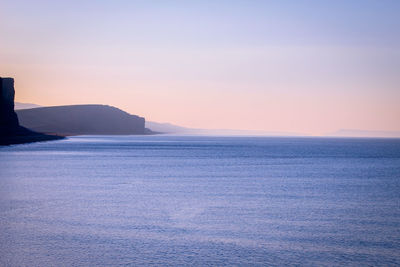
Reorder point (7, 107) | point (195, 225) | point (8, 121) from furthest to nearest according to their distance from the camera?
1. point (7, 107)
2. point (8, 121)
3. point (195, 225)

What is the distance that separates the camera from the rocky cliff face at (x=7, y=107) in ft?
393

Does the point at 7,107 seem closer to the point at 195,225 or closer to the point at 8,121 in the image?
the point at 8,121

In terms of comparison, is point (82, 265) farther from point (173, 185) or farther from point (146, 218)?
point (173, 185)

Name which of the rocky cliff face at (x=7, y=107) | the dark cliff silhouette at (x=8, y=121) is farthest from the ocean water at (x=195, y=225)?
the rocky cliff face at (x=7, y=107)

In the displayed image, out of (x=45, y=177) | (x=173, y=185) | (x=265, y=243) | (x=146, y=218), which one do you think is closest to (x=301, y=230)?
(x=265, y=243)

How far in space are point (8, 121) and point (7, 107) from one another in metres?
4.16

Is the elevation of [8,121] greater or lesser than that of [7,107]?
lesser

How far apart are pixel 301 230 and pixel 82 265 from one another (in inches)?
348

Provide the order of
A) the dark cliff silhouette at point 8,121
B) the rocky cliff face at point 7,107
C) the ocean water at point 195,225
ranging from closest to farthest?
the ocean water at point 195,225 < the dark cliff silhouette at point 8,121 < the rocky cliff face at point 7,107

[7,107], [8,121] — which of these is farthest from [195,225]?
[7,107]

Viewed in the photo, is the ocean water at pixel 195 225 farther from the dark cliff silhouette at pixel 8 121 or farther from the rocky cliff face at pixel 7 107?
the rocky cliff face at pixel 7 107

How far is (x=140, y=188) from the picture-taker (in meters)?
30.8

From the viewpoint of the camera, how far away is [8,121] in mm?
122812

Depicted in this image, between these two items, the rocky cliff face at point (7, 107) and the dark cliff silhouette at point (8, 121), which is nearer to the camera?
the dark cliff silhouette at point (8, 121)
